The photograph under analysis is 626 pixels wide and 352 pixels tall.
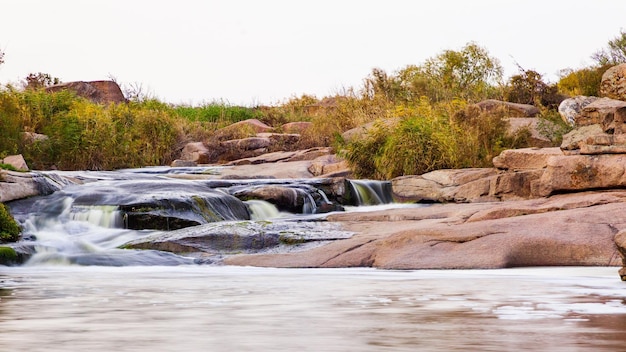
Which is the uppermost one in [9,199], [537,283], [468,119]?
[468,119]

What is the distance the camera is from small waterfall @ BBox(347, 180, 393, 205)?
57.2 ft

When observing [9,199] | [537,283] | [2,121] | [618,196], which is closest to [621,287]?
[537,283]

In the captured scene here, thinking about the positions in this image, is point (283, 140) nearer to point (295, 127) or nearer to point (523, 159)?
point (295, 127)

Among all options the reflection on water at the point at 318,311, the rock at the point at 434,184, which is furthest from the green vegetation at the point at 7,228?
the rock at the point at 434,184

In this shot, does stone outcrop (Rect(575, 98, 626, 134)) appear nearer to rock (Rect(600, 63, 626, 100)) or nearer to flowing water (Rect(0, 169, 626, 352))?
rock (Rect(600, 63, 626, 100))

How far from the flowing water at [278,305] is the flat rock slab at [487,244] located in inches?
18.0

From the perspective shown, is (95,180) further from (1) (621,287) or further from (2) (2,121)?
(1) (621,287)

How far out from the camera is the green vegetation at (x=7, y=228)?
1270 centimetres

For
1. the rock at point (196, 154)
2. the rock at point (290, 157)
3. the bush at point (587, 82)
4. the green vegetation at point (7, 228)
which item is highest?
the bush at point (587, 82)

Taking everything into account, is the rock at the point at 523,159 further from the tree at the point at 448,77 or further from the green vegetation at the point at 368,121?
the tree at the point at 448,77

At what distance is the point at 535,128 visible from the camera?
835 inches

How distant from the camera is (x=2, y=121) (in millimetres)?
19500

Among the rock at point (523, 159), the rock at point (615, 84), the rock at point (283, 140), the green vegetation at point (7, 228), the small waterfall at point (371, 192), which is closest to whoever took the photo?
the green vegetation at point (7, 228)

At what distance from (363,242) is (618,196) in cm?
423
